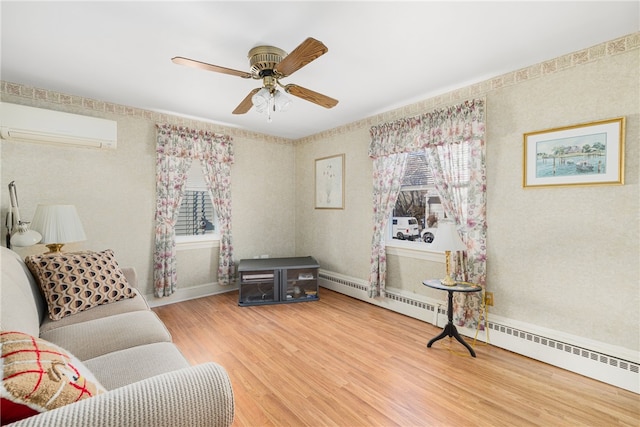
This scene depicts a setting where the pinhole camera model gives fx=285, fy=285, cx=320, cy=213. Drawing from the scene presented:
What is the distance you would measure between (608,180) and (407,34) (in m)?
1.80

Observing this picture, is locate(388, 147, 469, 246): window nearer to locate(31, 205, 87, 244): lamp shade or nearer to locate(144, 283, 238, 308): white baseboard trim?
locate(144, 283, 238, 308): white baseboard trim

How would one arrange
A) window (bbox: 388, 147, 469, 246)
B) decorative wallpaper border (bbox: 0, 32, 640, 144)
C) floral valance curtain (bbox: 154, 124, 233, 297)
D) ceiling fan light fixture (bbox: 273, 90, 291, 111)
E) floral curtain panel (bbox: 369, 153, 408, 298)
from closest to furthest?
decorative wallpaper border (bbox: 0, 32, 640, 144) < ceiling fan light fixture (bbox: 273, 90, 291, 111) < window (bbox: 388, 147, 469, 246) < floral curtain panel (bbox: 369, 153, 408, 298) < floral valance curtain (bbox: 154, 124, 233, 297)

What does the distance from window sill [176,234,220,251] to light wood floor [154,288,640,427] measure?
40.7 inches

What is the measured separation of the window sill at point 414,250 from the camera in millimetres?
3113

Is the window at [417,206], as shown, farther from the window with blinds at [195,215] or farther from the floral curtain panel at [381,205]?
the window with blinds at [195,215]

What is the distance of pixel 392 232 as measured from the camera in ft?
12.0

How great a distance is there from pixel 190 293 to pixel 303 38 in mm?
3508

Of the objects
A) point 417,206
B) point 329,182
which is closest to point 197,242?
point 329,182

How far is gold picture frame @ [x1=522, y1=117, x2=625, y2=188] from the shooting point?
6.75ft

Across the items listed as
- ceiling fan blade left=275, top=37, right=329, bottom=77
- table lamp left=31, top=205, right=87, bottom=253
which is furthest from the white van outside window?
table lamp left=31, top=205, right=87, bottom=253

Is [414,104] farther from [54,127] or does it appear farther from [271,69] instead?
[54,127]

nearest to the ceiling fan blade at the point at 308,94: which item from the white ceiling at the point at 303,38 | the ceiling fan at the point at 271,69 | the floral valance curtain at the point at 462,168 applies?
the ceiling fan at the point at 271,69

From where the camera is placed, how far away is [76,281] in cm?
209

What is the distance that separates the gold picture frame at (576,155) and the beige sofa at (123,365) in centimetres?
274
